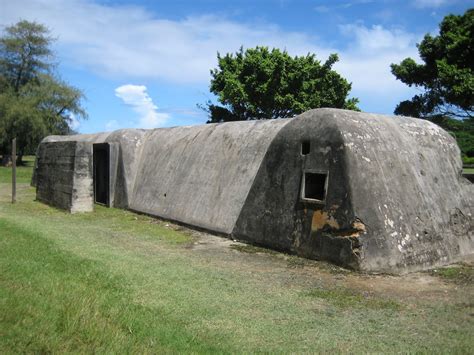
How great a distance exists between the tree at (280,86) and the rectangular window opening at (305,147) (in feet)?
65.0

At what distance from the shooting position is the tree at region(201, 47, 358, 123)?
1103 inches

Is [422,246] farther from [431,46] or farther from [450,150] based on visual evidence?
[431,46]

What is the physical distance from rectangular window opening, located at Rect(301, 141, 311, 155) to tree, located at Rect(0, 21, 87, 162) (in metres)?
30.1

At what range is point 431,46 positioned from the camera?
2109 cm

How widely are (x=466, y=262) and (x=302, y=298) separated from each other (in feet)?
10.3

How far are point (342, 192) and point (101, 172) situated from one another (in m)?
9.65

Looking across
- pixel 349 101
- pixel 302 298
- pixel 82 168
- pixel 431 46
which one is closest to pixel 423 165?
pixel 302 298

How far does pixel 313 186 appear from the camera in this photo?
8.03 m

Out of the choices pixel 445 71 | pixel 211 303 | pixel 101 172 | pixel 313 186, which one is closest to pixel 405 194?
pixel 313 186

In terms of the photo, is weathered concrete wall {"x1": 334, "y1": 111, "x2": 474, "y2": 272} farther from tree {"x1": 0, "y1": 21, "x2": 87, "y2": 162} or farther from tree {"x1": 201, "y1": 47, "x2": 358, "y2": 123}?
tree {"x1": 0, "y1": 21, "x2": 87, "y2": 162}

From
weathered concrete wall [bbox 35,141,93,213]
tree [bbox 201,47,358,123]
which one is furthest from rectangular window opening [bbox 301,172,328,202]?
tree [bbox 201,47,358,123]

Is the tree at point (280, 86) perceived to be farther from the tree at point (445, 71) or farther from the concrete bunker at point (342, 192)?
the concrete bunker at point (342, 192)

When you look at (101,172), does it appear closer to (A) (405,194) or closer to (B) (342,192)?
(B) (342,192)

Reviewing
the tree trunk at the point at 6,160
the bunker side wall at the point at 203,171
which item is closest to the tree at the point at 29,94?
the tree trunk at the point at 6,160
